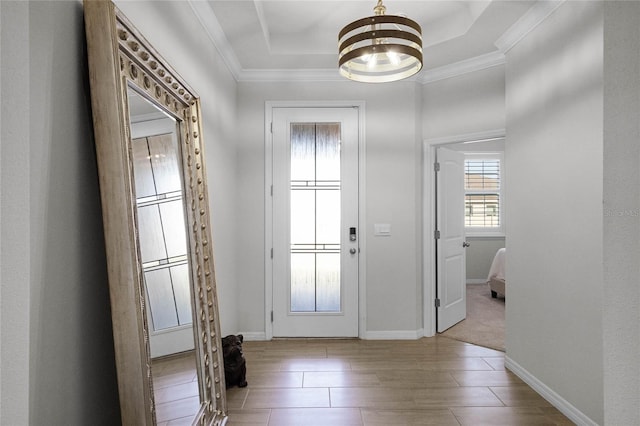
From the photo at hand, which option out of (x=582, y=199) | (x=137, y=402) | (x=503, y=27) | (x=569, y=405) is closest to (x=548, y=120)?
(x=582, y=199)

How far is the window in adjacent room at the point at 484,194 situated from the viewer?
6.99 metres

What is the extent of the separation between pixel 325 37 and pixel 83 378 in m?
3.10

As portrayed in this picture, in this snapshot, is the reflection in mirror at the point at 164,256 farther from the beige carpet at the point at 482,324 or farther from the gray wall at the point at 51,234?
the beige carpet at the point at 482,324

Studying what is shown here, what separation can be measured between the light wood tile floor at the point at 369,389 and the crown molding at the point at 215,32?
2.17 m

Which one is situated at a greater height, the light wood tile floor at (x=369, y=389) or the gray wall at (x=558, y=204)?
the gray wall at (x=558, y=204)

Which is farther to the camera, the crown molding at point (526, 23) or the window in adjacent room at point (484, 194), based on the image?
the window in adjacent room at point (484, 194)

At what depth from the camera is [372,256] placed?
3.82 meters

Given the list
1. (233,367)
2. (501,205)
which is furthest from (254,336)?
Result: (501,205)

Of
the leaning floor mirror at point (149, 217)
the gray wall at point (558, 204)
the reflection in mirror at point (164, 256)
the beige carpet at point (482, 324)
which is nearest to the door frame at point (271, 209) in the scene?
the beige carpet at point (482, 324)

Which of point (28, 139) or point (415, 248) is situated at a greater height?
point (28, 139)

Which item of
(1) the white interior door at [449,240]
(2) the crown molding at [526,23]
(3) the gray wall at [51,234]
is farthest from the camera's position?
(1) the white interior door at [449,240]

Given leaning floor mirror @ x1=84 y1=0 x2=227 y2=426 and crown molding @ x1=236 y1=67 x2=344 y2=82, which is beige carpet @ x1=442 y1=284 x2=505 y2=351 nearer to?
leaning floor mirror @ x1=84 y1=0 x2=227 y2=426

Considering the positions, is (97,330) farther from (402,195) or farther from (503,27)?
(503,27)

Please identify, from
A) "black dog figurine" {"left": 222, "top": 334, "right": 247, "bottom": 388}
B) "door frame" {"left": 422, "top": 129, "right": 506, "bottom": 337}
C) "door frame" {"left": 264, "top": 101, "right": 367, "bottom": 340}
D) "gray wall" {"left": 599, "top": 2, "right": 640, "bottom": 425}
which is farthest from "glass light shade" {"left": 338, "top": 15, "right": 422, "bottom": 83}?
"black dog figurine" {"left": 222, "top": 334, "right": 247, "bottom": 388}
